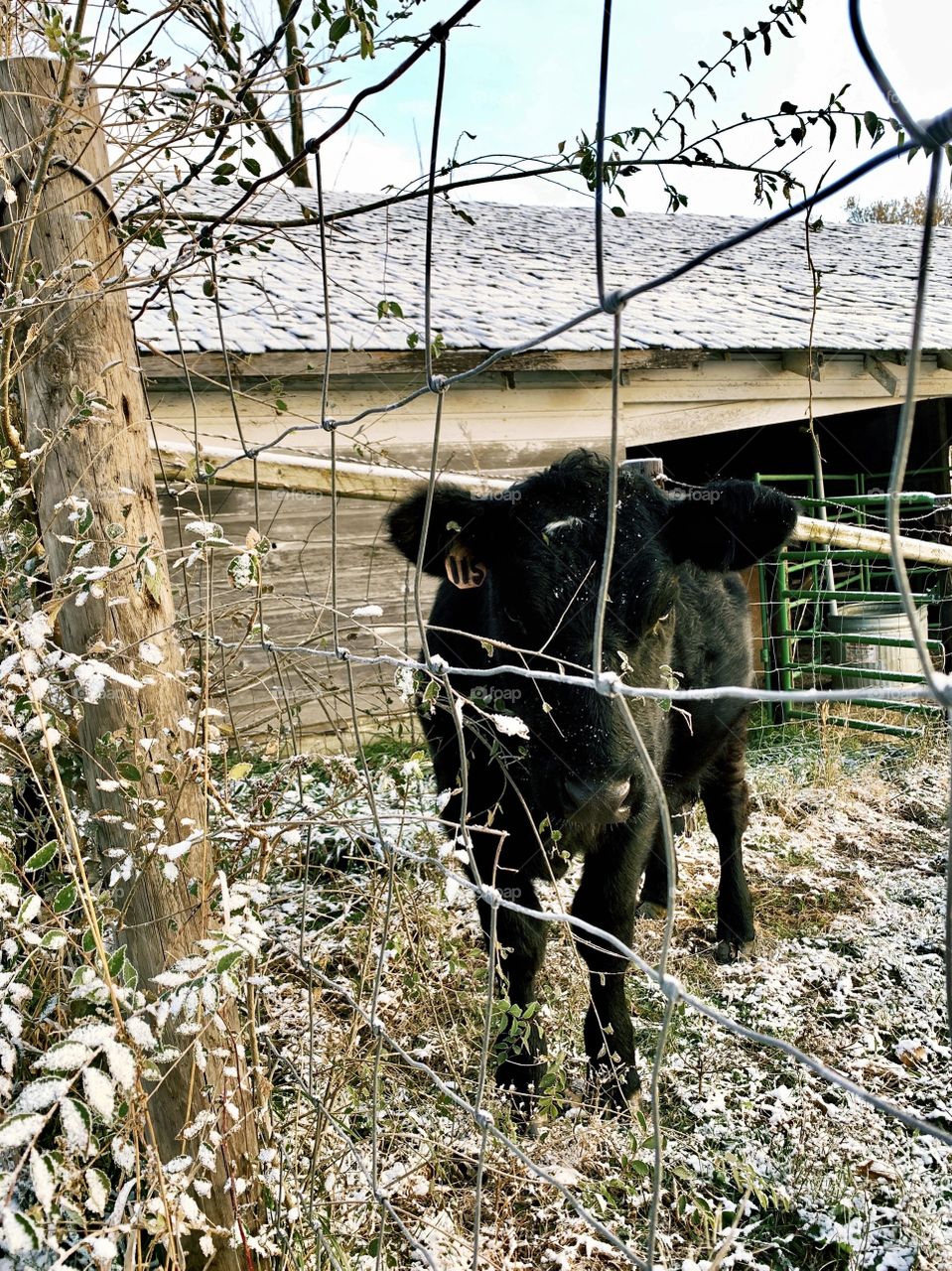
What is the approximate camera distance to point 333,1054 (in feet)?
7.38

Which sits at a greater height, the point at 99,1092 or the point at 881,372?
the point at 881,372

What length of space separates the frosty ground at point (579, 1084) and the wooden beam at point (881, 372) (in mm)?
5964

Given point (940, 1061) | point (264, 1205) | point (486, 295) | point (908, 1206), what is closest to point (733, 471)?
point (486, 295)

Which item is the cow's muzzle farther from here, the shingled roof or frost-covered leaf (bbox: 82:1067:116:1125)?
the shingled roof

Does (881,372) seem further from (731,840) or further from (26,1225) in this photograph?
(26,1225)

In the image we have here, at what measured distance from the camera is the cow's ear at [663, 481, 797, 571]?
11.1ft

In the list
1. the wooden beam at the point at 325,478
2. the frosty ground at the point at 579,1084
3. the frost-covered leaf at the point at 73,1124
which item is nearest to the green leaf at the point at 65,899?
the frost-covered leaf at the point at 73,1124

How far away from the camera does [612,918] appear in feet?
10.8

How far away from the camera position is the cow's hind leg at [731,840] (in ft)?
14.4

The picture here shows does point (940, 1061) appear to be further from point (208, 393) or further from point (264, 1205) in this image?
point (208, 393)

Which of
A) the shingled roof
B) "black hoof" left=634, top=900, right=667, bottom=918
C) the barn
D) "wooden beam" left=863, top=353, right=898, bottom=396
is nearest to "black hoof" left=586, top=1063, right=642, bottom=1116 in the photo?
"black hoof" left=634, top=900, right=667, bottom=918

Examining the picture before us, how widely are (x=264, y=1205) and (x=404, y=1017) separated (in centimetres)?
113

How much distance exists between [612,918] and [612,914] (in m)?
0.02

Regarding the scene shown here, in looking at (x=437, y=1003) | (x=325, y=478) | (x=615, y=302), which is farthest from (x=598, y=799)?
(x=615, y=302)
